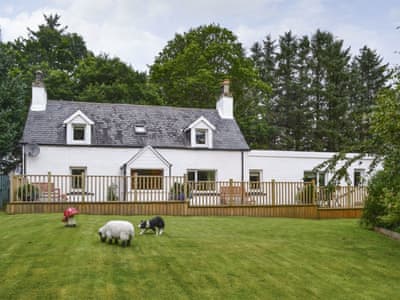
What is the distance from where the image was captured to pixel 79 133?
22438 mm

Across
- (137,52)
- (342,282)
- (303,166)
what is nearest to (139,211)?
(342,282)

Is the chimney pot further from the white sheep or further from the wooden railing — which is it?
the white sheep

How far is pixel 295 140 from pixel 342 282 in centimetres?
3884

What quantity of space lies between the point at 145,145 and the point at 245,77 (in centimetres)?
1792

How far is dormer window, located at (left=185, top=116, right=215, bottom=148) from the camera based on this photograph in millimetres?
23766

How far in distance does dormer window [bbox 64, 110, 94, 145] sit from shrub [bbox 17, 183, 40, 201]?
6.10 meters

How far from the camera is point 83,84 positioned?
117 ft

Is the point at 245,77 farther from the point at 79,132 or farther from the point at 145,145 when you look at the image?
the point at 79,132

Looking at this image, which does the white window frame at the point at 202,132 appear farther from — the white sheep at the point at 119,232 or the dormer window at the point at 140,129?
the white sheep at the point at 119,232

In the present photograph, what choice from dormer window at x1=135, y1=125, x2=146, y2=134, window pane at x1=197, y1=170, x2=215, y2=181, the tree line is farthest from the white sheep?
the tree line

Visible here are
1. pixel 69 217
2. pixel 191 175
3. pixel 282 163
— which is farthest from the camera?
pixel 282 163

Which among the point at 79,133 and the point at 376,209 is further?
the point at 79,133

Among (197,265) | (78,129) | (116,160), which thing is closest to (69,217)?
(197,265)

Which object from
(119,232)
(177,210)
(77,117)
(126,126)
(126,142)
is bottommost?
(177,210)
